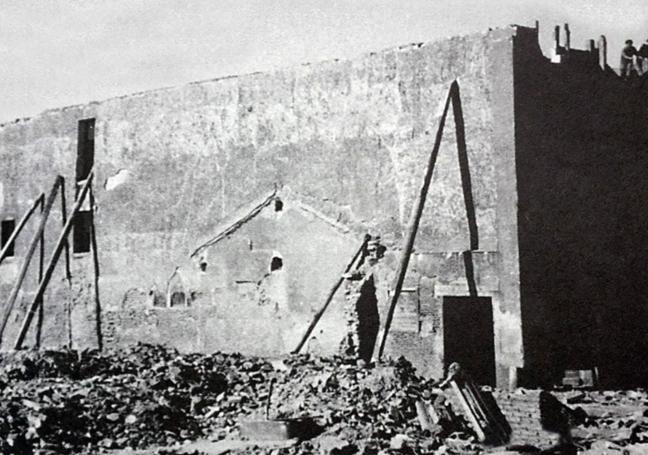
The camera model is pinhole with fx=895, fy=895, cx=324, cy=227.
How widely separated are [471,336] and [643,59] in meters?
5.50

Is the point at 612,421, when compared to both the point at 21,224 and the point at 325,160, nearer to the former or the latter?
the point at 325,160

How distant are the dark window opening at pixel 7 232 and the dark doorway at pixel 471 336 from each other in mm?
10275

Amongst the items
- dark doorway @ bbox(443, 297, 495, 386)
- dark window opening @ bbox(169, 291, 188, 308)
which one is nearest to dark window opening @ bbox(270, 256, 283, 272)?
dark window opening @ bbox(169, 291, 188, 308)

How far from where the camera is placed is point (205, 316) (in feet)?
51.6

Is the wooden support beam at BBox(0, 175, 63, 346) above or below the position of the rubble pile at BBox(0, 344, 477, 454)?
above

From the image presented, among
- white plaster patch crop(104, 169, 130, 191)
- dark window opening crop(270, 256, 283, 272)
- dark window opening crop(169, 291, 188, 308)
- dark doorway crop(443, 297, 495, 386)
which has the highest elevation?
white plaster patch crop(104, 169, 130, 191)

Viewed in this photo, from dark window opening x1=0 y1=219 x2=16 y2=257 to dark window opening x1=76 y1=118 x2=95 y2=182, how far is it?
217 cm

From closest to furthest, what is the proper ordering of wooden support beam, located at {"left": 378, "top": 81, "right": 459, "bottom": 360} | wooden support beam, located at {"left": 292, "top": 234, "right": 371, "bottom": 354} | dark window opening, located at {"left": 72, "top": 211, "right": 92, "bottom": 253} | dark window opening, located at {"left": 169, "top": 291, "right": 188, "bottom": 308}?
1. wooden support beam, located at {"left": 378, "top": 81, "right": 459, "bottom": 360}
2. wooden support beam, located at {"left": 292, "top": 234, "right": 371, "bottom": 354}
3. dark window opening, located at {"left": 169, "top": 291, "right": 188, "bottom": 308}
4. dark window opening, located at {"left": 72, "top": 211, "right": 92, "bottom": 253}

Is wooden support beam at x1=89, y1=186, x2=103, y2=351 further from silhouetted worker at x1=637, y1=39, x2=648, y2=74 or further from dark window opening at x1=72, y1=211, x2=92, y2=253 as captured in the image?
silhouetted worker at x1=637, y1=39, x2=648, y2=74

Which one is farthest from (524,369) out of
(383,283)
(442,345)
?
(383,283)

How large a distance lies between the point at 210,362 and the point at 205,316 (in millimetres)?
1996

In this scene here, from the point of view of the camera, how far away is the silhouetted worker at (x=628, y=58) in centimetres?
1460

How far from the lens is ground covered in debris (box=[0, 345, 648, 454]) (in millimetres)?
9828

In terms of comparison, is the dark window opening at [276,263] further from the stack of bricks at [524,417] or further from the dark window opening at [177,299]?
the stack of bricks at [524,417]
